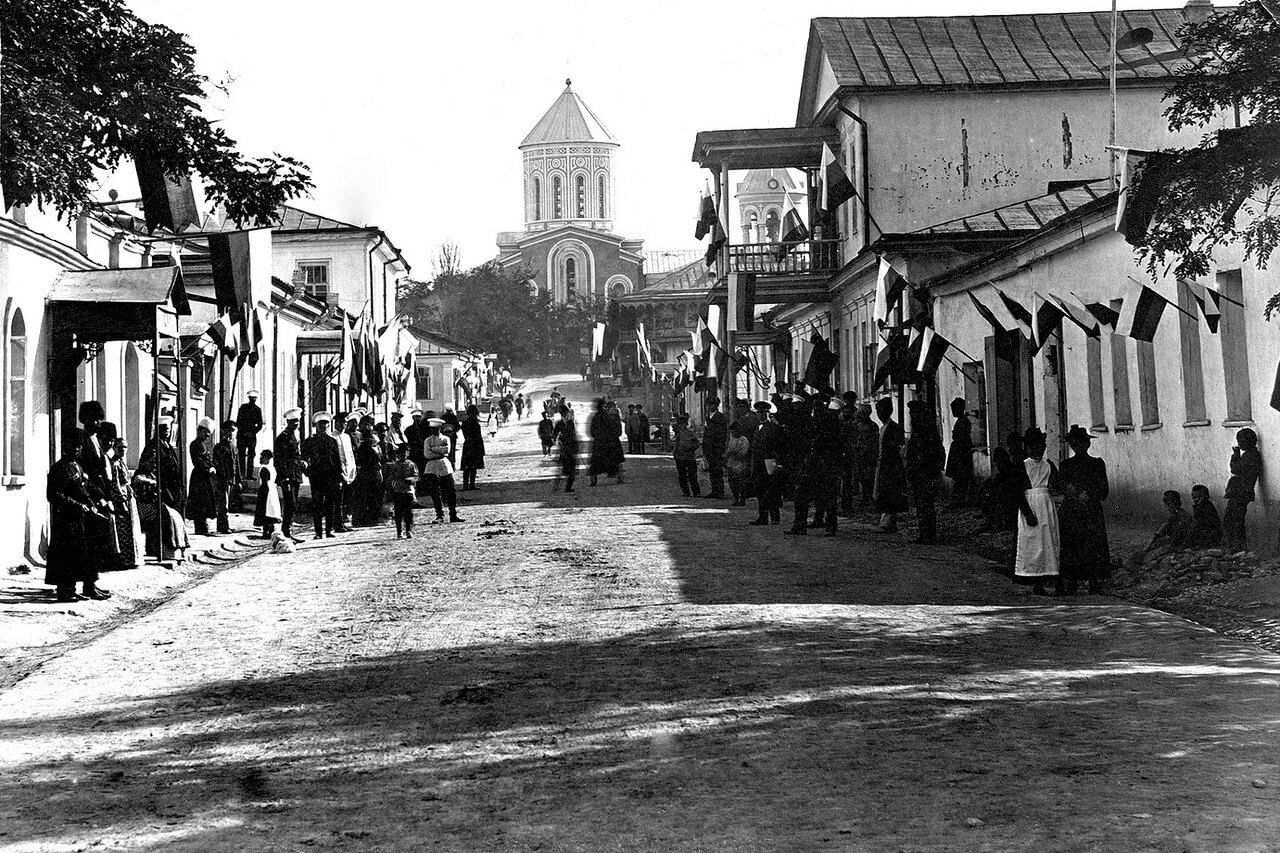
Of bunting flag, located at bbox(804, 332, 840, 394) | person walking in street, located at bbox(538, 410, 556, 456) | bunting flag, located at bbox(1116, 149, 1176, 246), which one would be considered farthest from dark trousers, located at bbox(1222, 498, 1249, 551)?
person walking in street, located at bbox(538, 410, 556, 456)

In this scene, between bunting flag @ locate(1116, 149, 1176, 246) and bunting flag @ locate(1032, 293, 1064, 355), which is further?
bunting flag @ locate(1032, 293, 1064, 355)

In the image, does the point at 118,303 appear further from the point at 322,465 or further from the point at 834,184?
the point at 834,184

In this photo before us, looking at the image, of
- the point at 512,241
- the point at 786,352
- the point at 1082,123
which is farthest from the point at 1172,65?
the point at 512,241

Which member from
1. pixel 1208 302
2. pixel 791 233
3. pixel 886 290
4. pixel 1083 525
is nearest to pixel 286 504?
pixel 1083 525

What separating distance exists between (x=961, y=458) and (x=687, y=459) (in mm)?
6130

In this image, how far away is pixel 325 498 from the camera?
21219 millimetres

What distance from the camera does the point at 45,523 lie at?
59.0 feet

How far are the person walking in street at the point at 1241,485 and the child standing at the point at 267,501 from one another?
11251 mm

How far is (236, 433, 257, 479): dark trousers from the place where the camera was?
1049 inches

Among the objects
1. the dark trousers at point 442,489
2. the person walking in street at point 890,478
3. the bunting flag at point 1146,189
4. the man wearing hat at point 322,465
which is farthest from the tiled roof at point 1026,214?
the bunting flag at point 1146,189

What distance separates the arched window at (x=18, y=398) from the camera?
56.8 ft

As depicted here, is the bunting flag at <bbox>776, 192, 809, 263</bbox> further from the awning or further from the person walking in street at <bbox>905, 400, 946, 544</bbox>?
the awning

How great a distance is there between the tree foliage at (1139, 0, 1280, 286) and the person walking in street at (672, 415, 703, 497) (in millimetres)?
17056

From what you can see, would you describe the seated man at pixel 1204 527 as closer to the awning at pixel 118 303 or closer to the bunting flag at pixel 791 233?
the awning at pixel 118 303
